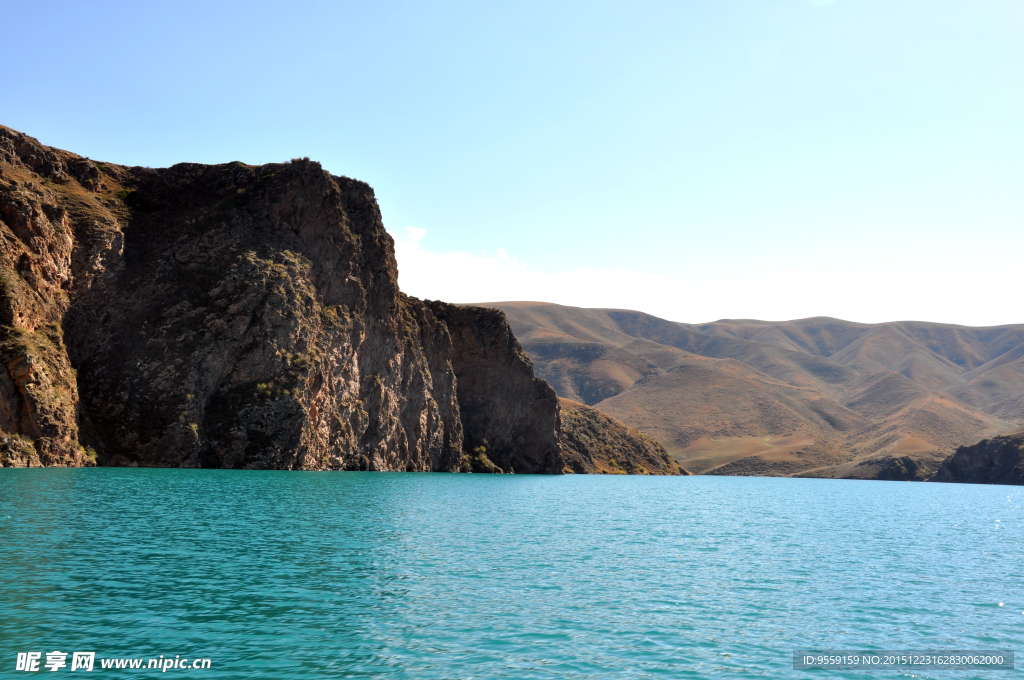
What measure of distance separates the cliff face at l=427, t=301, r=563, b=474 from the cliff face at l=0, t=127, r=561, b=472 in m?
16.0

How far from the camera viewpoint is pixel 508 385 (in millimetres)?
161875

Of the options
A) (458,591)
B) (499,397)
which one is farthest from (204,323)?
(458,591)

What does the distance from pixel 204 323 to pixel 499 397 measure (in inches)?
2809

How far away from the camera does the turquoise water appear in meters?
18.5

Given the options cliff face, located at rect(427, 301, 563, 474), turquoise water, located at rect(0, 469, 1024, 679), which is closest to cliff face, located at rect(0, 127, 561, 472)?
cliff face, located at rect(427, 301, 563, 474)

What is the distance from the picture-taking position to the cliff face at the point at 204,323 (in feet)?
292

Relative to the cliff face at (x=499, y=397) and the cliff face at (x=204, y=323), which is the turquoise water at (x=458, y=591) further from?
the cliff face at (x=499, y=397)

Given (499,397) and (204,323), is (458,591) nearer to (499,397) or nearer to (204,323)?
(204,323)

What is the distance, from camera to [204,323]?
103 meters

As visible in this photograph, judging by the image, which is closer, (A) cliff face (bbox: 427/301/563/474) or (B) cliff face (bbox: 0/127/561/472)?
(B) cliff face (bbox: 0/127/561/472)

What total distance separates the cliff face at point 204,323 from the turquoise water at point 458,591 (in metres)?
42.7

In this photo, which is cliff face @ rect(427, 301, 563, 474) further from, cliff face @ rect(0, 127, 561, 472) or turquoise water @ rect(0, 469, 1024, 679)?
turquoise water @ rect(0, 469, 1024, 679)

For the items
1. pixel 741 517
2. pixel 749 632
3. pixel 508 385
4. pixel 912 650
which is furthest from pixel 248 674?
pixel 508 385

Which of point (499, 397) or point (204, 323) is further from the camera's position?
point (499, 397)
